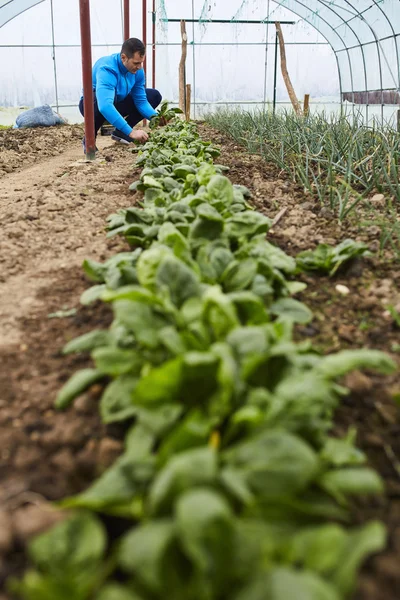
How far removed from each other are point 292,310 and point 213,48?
12.5 m

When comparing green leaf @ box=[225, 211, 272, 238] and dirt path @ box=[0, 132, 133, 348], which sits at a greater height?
green leaf @ box=[225, 211, 272, 238]

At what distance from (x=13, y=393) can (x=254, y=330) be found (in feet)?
2.07

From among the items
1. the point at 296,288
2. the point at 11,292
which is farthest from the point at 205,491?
the point at 11,292

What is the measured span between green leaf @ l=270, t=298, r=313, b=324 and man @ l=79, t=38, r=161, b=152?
428 cm

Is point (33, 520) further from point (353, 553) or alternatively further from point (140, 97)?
point (140, 97)

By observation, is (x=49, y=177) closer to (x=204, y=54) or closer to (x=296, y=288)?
(x=296, y=288)

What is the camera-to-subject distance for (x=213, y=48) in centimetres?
1242

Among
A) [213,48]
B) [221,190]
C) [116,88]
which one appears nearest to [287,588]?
[221,190]

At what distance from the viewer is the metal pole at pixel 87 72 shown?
4648 mm

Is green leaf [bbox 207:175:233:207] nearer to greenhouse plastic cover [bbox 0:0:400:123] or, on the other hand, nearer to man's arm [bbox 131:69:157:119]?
man's arm [bbox 131:69:157:119]

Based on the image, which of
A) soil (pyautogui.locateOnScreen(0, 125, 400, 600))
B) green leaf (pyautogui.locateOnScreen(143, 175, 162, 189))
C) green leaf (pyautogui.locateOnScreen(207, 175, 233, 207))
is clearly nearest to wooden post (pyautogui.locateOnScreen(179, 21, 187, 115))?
soil (pyautogui.locateOnScreen(0, 125, 400, 600))

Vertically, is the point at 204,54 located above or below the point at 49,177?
above

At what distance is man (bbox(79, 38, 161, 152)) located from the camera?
5.50 meters

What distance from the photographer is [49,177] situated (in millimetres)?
4387
